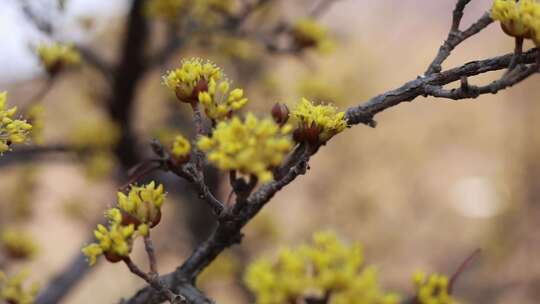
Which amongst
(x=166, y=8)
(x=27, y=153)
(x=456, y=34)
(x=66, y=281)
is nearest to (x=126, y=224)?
(x=456, y=34)

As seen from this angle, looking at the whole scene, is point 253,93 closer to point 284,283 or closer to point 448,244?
point 448,244

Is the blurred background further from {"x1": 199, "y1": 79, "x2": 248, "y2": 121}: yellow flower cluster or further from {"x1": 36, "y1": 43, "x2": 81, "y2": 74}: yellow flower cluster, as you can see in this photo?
{"x1": 199, "y1": 79, "x2": 248, "y2": 121}: yellow flower cluster

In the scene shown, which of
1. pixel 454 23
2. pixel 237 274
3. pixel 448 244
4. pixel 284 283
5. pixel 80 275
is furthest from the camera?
pixel 448 244

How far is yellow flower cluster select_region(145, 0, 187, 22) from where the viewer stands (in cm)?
330

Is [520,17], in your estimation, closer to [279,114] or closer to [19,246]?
[279,114]

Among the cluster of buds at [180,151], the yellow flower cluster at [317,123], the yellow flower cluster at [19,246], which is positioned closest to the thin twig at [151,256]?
the cluster of buds at [180,151]

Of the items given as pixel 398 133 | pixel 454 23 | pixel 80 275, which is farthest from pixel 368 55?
pixel 454 23

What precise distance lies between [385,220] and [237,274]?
326 cm

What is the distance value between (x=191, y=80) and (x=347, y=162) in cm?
587

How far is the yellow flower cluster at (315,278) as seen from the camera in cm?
114

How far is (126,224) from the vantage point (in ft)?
4.55

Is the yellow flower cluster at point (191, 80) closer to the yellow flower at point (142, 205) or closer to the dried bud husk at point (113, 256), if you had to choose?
the yellow flower at point (142, 205)

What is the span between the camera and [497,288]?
477 cm

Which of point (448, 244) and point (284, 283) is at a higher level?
point (448, 244)
